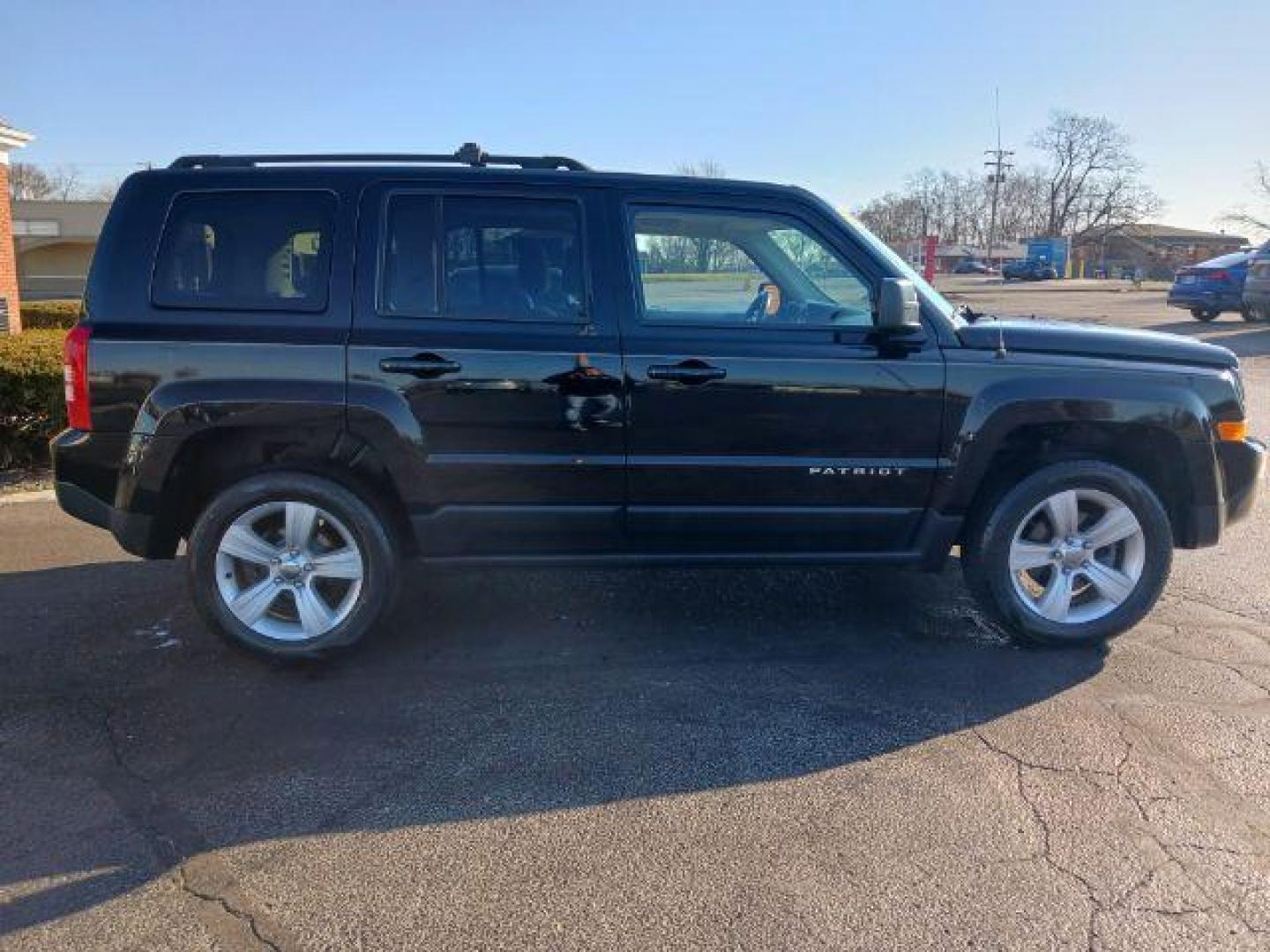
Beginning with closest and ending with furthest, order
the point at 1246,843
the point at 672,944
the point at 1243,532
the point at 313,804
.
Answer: the point at 672,944
the point at 1246,843
the point at 313,804
the point at 1243,532

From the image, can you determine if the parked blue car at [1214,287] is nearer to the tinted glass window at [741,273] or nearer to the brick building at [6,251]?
the tinted glass window at [741,273]

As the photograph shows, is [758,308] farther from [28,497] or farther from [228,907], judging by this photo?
[28,497]

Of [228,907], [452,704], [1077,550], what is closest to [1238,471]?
[1077,550]

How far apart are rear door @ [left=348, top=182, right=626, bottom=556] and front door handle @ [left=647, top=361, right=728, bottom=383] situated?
0.16m

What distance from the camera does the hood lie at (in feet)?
13.8

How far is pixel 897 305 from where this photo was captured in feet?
12.8

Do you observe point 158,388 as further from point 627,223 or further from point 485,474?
point 627,223

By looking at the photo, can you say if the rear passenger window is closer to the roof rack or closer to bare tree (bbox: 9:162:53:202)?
the roof rack

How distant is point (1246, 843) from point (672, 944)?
1.84 m

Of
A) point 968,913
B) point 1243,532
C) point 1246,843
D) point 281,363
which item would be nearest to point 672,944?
point 968,913

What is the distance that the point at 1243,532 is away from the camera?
20.5ft

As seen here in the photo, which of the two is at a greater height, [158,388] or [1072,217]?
[1072,217]

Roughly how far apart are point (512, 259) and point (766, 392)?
1.21 metres

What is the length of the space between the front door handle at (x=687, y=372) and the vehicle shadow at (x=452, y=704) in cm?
125
